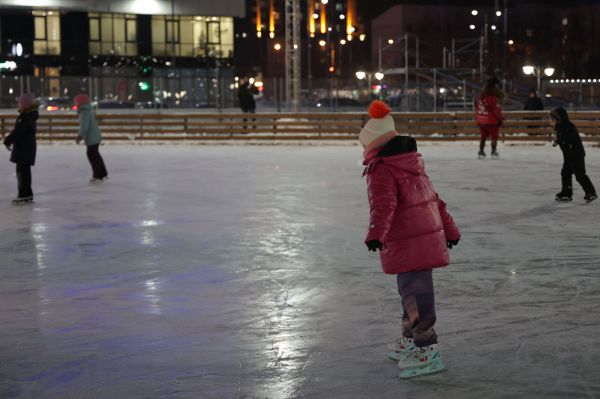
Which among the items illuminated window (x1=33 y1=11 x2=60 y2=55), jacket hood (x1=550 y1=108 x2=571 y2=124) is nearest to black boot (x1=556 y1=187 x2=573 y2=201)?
jacket hood (x1=550 y1=108 x2=571 y2=124)

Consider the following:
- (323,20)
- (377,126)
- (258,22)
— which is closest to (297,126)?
(377,126)

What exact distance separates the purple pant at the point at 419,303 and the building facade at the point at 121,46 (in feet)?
146

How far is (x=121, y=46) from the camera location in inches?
2052

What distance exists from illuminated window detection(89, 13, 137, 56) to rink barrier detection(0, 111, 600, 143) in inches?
812

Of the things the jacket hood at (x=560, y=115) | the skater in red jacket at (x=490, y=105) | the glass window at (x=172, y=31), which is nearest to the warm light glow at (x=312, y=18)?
the glass window at (x=172, y=31)

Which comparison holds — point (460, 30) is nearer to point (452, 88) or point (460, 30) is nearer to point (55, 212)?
point (452, 88)

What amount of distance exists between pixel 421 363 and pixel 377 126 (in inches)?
45.6

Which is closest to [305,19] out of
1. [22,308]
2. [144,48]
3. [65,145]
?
[144,48]

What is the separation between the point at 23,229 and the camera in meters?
10.7

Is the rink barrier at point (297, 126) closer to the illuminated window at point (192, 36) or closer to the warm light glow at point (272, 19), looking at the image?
the illuminated window at point (192, 36)

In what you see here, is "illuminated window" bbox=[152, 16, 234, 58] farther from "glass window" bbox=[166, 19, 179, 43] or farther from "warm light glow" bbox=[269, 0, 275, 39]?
"warm light glow" bbox=[269, 0, 275, 39]

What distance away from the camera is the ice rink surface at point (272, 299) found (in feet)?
Result: 15.9

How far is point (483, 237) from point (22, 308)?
4778 millimetres

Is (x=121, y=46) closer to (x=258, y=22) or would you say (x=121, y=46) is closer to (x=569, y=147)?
(x=569, y=147)
